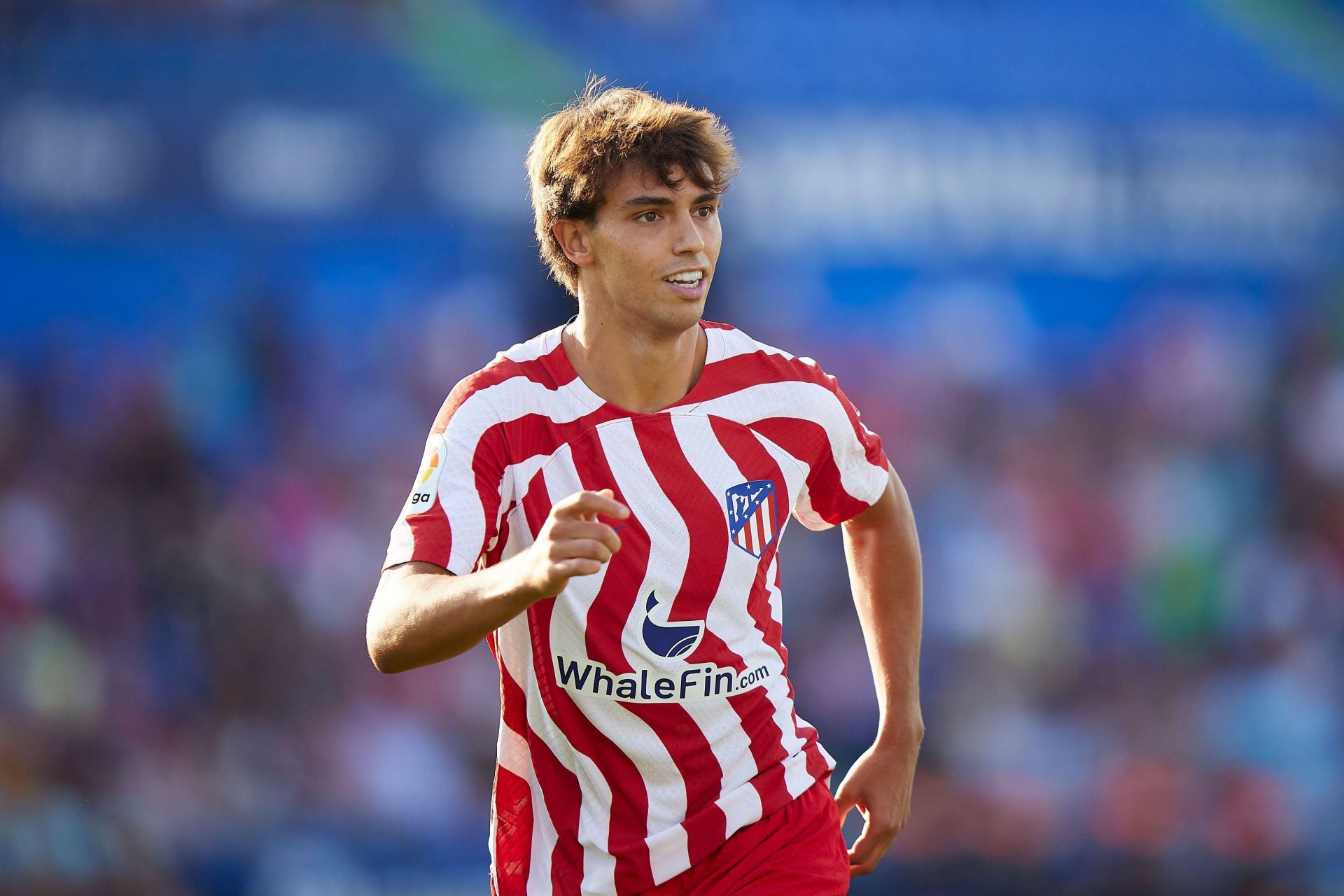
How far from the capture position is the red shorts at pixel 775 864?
9.55 feet

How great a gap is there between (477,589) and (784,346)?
5.79 meters

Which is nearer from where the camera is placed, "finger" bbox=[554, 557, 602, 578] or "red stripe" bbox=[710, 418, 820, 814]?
"finger" bbox=[554, 557, 602, 578]

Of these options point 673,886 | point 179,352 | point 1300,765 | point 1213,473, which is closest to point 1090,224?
point 1213,473

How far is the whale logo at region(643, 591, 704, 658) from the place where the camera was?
292 centimetres

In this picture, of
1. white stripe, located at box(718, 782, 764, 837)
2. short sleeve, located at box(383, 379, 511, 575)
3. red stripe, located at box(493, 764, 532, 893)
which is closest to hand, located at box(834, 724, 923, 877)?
white stripe, located at box(718, 782, 764, 837)

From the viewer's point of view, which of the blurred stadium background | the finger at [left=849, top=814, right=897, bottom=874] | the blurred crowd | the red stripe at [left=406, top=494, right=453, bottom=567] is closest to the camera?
the red stripe at [left=406, top=494, right=453, bottom=567]

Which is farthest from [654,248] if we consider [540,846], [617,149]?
[540,846]

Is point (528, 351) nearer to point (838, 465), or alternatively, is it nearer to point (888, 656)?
point (838, 465)

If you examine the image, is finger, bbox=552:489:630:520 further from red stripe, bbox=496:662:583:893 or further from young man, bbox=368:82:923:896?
red stripe, bbox=496:662:583:893

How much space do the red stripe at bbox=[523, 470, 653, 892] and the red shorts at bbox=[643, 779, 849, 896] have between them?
0.07m

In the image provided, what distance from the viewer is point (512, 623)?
3.03m

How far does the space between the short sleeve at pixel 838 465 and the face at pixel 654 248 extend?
363 mm

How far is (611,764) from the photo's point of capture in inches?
116

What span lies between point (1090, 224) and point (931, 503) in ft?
6.88
